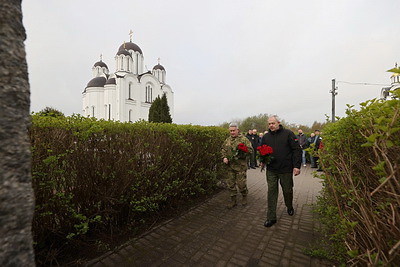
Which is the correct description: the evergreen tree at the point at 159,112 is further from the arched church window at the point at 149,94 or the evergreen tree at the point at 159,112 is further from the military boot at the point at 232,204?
the military boot at the point at 232,204

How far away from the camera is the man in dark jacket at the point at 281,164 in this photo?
4.03 meters

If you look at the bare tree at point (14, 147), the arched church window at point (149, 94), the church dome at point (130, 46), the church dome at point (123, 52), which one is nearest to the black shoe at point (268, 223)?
the bare tree at point (14, 147)

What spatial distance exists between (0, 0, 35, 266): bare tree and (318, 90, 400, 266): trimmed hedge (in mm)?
1806

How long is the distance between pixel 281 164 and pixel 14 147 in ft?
13.1

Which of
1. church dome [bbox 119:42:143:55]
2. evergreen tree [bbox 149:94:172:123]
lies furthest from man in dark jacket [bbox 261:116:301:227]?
church dome [bbox 119:42:143:55]

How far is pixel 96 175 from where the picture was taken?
301cm

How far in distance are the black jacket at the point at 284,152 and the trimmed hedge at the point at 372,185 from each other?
1.17 m

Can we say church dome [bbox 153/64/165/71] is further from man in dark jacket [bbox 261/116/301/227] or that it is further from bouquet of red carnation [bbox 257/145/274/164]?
bouquet of red carnation [bbox 257/145/274/164]

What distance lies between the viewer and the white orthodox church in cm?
4003

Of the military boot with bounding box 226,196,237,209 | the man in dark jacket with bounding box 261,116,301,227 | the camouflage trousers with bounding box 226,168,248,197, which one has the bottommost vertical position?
the military boot with bounding box 226,196,237,209

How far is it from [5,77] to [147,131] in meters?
2.89

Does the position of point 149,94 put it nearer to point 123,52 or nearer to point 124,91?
point 124,91

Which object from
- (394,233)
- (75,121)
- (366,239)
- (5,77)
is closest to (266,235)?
(366,239)

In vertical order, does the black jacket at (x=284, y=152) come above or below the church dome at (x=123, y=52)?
below
